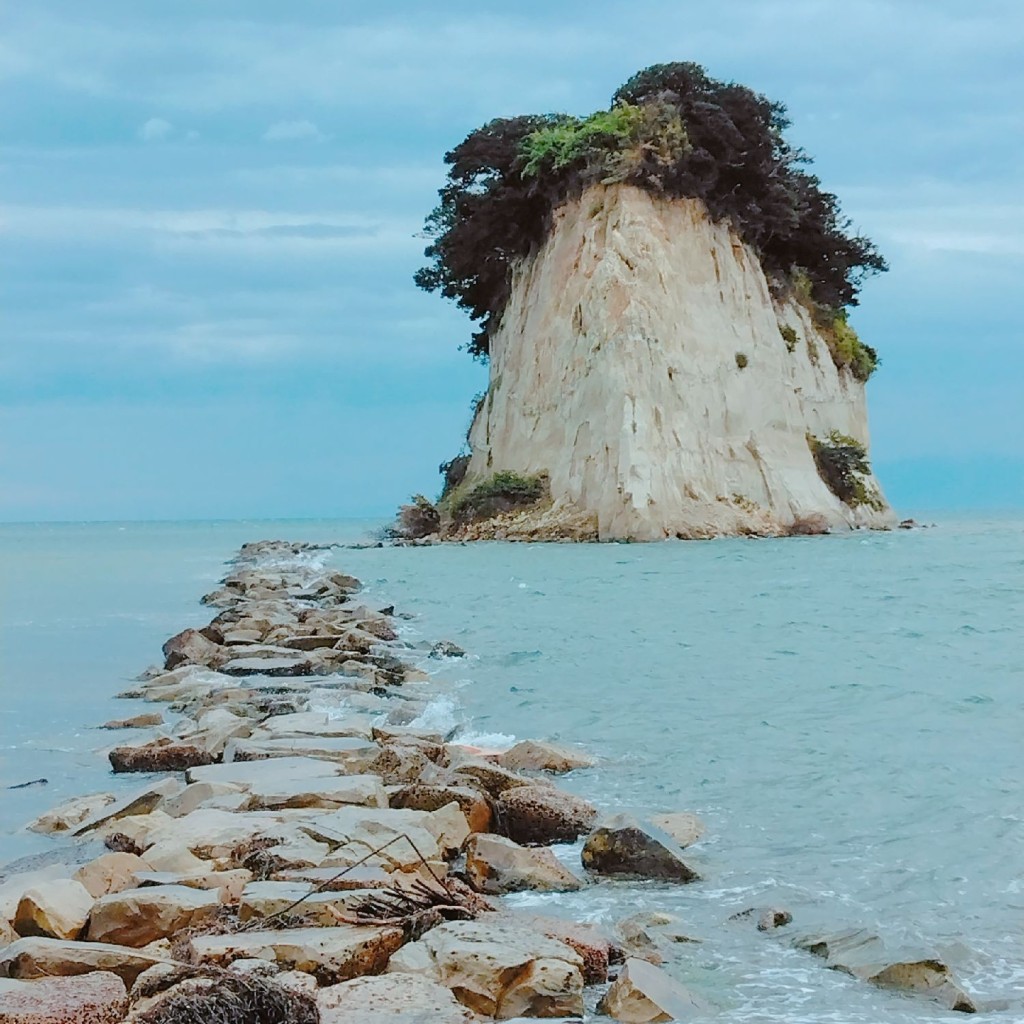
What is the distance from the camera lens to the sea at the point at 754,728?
510 cm

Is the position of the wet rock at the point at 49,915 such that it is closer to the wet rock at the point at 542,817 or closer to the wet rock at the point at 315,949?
the wet rock at the point at 315,949

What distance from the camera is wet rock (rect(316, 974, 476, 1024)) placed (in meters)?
3.77

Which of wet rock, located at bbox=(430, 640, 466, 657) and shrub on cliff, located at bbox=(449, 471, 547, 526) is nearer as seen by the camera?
wet rock, located at bbox=(430, 640, 466, 657)

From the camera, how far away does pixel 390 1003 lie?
12.7 feet

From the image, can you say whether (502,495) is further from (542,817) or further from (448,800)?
(542,817)

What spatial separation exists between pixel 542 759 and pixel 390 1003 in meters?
4.55

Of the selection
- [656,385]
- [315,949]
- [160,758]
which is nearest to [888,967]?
[315,949]

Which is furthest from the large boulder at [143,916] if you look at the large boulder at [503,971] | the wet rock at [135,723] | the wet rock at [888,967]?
the wet rock at [135,723]

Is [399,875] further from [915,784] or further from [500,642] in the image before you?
[500,642]

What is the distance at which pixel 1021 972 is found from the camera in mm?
4598

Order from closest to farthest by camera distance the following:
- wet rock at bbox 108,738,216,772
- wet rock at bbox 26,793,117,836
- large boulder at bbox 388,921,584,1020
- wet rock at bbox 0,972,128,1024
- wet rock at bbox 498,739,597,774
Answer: wet rock at bbox 0,972,128,1024, large boulder at bbox 388,921,584,1020, wet rock at bbox 26,793,117,836, wet rock at bbox 498,739,597,774, wet rock at bbox 108,738,216,772

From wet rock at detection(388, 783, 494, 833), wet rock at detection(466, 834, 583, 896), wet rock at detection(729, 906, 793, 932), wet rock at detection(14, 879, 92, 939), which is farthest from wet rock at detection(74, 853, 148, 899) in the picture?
wet rock at detection(729, 906, 793, 932)

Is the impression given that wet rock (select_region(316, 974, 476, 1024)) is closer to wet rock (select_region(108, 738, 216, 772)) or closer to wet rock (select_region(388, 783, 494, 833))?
wet rock (select_region(388, 783, 494, 833))

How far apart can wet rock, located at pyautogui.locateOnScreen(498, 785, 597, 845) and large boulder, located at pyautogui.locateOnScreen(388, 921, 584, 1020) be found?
218 cm
